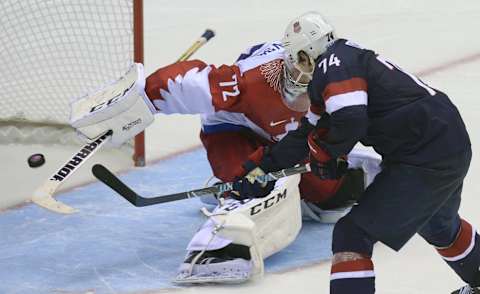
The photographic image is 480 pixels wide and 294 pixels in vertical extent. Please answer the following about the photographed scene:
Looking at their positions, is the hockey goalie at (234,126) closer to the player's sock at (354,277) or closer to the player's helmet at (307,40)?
the player's helmet at (307,40)

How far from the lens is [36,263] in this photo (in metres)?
3.59

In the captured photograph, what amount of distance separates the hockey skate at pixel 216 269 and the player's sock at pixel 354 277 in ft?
1.74

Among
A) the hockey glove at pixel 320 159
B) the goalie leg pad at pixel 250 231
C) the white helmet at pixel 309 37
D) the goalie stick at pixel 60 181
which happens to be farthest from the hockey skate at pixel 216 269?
the white helmet at pixel 309 37

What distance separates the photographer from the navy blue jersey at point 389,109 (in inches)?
113

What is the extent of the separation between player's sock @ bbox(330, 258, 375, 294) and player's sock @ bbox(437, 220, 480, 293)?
0.33 meters

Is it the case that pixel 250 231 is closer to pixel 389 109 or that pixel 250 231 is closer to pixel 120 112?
pixel 120 112

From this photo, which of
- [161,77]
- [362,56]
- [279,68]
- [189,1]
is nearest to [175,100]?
[161,77]

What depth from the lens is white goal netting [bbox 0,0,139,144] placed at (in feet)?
15.4

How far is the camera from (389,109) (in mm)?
2908

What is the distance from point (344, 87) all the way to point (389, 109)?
14 cm

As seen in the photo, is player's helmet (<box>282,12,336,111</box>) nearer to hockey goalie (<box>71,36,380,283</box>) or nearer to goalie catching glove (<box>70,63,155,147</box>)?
hockey goalie (<box>71,36,380,283</box>)

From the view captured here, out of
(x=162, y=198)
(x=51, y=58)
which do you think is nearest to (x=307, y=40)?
(x=162, y=198)

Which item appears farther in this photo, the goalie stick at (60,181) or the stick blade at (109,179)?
the goalie stick at (60,181)

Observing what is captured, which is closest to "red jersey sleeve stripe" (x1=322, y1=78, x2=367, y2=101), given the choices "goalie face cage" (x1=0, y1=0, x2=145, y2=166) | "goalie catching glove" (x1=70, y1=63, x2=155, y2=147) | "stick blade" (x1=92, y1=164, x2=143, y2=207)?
"stick blade" (x1=92, y1=164, x2=143, y2=207)
